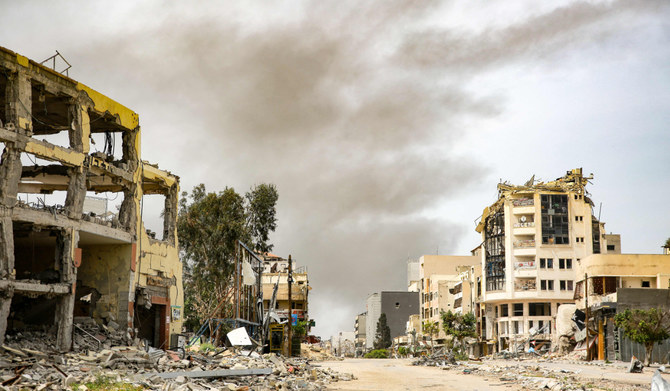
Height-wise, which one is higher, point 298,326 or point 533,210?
point 533,210

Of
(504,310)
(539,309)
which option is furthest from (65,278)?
(504,310)

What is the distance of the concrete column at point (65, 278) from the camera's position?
97.6 ft

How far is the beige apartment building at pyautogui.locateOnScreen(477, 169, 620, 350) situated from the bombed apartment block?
58.5 metres

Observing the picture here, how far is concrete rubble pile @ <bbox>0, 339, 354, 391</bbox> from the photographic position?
22.2 m

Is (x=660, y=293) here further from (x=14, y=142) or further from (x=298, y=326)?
(x=14, y=142)

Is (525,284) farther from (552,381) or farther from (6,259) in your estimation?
(6,259)

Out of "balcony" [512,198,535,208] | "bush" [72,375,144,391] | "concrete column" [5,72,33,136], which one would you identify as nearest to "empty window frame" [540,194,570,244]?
"balcony" [512,198,535,208]

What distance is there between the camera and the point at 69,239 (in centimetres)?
3012

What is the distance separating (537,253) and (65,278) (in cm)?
6914

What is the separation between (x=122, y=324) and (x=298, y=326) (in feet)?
170

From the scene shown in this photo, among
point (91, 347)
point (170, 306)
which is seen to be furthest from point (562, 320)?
point (91, 347)

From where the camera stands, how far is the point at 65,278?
2986 cm

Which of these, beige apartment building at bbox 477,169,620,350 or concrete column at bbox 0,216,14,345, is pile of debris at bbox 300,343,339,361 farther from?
concrete column at bbox 0,216,14,345

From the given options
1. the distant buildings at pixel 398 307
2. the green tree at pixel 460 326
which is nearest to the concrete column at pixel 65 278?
the green tree at pixel 460 326
